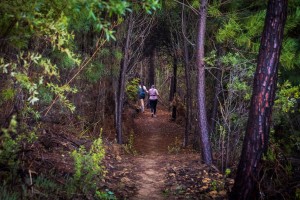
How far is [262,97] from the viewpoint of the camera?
5031mm

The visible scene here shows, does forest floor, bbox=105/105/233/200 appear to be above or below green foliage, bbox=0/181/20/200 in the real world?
below

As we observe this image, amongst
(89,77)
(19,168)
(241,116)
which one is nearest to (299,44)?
(241,116)

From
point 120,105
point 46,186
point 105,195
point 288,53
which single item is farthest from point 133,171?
point 288,53

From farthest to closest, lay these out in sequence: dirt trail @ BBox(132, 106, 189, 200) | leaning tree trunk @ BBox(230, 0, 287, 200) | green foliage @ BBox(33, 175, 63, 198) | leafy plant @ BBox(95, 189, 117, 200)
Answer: dirt trail @ BBox(132, 106, 189, 200), leafy plant @ BBox(95, 189, 117, 200), leaning tree trunk @ BBox(230, 0, 287, 200), green foliage @ BBox(33, 175, 63, 198)

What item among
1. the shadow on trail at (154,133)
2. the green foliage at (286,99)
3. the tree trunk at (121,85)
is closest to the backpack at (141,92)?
the shadow on trail at (154,133)

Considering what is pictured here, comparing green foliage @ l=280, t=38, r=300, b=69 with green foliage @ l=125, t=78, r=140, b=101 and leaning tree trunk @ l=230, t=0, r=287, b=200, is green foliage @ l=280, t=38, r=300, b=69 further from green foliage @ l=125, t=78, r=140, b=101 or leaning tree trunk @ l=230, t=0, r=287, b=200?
green foliage @ l=125, t=78, r=140, b=101

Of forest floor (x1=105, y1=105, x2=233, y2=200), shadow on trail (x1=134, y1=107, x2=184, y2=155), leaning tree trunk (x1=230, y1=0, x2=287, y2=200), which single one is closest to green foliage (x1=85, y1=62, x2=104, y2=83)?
forest floor (x1=105, y1=105, x2=233, y2=200)

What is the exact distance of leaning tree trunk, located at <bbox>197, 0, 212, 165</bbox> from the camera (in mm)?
7824

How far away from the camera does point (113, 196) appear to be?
5.45 meters

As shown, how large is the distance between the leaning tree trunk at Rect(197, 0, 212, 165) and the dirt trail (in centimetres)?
119

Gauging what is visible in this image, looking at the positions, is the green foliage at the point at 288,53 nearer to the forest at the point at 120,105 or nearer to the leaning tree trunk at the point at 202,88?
the forest at the point at 120,105

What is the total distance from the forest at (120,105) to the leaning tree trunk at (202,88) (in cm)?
3

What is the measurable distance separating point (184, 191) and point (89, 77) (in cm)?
477

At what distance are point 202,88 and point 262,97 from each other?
297cm
